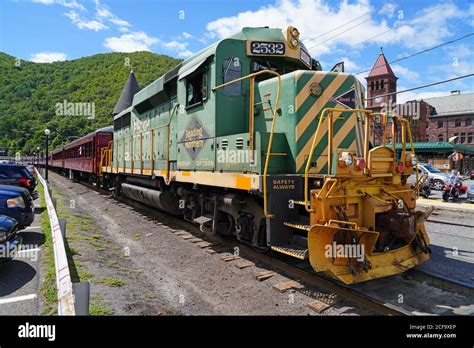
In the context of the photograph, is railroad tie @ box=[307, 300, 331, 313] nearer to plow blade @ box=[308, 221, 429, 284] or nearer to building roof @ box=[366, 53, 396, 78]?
plow blade @ box=[308, 221, 429, 284]

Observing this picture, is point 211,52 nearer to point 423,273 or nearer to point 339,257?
point 339,257

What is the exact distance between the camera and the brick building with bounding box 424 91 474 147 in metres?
65.3

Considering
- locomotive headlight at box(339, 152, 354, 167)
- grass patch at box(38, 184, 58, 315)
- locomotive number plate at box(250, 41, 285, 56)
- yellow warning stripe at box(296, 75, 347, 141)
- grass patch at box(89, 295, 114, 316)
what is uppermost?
locomotive number plate at box(250, 41, 285, 56)

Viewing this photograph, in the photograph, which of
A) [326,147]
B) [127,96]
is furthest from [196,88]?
[127,96]

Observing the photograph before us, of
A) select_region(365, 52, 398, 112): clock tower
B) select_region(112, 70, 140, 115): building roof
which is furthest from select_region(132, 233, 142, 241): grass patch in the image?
select_region(365, 52, 398, 112): clock tower

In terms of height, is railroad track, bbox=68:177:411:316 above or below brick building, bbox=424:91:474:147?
below

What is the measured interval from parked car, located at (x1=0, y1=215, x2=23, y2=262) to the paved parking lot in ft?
0.83

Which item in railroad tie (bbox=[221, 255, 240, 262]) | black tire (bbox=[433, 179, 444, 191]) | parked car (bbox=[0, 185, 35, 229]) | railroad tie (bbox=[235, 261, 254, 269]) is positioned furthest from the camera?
black tire (bbox=[433, 179, 444, 191])

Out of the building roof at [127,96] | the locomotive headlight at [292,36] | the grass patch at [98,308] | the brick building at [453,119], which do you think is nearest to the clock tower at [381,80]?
the brick building at [453,119]

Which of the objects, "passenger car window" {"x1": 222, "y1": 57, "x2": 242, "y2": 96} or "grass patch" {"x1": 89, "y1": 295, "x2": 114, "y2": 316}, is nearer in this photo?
"grass patch" {"x1": 89, "y1": 295, "x2": 114, "y2": 316}

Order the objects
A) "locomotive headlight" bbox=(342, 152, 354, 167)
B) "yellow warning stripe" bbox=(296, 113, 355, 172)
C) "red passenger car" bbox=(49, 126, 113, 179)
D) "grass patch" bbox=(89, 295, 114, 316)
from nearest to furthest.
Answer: "grass patch" bbox=(89, 295, 114, 316) → "locomotive headlight" bbox=(342, 152, 354, 167) → "yellow warning stripe" bbox=(296, 113, 355, 172) → "red passenger car" bbox=(49, 126, 113, 179)

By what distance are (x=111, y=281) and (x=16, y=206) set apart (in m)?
4.13
